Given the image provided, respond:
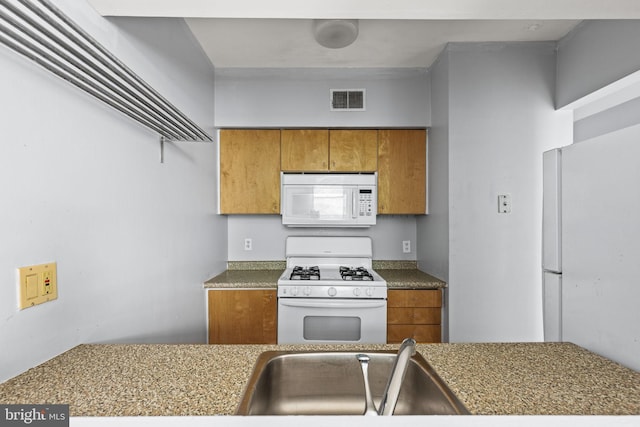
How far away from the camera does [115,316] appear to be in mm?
1330

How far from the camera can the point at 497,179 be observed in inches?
92.5

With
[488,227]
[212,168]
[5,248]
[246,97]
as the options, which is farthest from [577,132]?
[5,248]

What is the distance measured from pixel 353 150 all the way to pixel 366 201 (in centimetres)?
44

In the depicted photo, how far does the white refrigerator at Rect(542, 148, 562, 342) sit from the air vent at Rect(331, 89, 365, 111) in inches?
69.5

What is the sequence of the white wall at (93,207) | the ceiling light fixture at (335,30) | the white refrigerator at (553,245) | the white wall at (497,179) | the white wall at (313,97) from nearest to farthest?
the white wall at (93,207)
the white refrigerator at (553,245)
the ceiling light fixture at (335,30)
the white wall at (497,179)
the white wall at (313,97)

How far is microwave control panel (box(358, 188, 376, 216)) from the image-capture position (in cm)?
283

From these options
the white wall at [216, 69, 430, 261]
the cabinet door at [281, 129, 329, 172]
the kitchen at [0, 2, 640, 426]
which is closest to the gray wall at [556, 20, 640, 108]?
the kitchen at [0, 2, 640, 426]

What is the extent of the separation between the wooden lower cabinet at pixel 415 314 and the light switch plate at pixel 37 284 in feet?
6.62

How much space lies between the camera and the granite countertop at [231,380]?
0.76 metres

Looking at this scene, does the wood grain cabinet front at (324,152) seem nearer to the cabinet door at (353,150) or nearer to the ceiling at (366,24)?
the cabinet door at (353,150)

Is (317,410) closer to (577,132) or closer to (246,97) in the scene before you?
(246,97)

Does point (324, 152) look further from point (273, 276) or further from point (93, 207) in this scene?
point (93, 207)

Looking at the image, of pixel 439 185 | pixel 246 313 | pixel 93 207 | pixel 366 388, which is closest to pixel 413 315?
pixel 439 185

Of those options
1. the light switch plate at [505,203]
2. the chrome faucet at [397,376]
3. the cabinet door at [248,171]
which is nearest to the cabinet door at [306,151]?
the cabinet door at [248,171]
